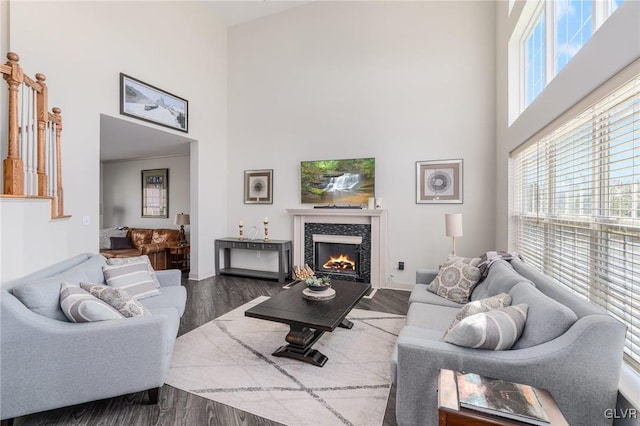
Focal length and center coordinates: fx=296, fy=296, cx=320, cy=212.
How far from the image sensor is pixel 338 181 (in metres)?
5.18

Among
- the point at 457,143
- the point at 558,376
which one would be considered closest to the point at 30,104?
the point at 558,376

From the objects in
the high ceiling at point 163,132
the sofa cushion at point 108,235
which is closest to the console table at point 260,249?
the high ceiling at point 163,132

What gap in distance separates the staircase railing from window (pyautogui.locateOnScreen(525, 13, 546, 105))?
4584 mm

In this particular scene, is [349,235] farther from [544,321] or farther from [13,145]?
[13,145]

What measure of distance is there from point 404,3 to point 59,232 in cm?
565

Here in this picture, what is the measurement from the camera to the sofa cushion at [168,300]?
8.66 feet

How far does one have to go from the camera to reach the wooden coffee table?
7.94 feet

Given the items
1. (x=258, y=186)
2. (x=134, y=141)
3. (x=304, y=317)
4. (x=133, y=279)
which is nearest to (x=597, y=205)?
(x=304, y=317)

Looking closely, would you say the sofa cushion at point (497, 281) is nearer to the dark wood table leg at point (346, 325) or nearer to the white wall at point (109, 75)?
the dark wood table leg at point (346, 325)

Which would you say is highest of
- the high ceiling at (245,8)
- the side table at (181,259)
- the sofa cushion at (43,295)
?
the high ceiling at (245,8)

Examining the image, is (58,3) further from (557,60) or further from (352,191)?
(557,60)

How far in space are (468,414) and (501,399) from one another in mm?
179

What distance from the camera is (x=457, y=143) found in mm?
4559

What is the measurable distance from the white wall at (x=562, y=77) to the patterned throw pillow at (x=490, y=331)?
1.39 meters
